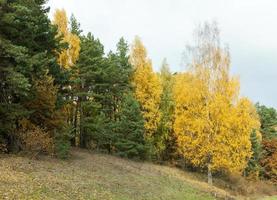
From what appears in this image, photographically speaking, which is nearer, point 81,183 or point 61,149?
point 81,183

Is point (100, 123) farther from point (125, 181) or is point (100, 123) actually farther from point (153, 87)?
point (125, 181)

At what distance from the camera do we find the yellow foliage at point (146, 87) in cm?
4334

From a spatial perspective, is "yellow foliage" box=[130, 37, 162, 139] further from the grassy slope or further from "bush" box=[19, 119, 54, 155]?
"bush" box=[19, 119, 54, 155]

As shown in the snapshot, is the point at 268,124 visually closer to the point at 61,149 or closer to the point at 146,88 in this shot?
the point at 146,88

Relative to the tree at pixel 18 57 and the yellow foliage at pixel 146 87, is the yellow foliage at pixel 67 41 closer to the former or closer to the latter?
the yellow foliage at pixel 146 87

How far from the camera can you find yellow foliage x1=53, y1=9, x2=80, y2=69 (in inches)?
1607

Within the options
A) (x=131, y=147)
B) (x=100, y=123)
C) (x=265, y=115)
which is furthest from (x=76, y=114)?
(x=265, y=115)

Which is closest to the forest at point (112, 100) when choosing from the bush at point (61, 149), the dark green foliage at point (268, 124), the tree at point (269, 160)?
the bush at point (61, 149)

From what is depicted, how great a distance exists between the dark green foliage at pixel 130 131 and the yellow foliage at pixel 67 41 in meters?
6.72

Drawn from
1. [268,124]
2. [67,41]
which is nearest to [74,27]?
[67,41]

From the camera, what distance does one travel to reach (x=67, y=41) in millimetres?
40406

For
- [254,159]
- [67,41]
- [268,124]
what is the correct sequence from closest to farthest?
[67,41] < [254,159] < [268,124]

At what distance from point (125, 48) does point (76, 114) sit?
37.4 feet

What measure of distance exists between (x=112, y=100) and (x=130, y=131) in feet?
28.3
